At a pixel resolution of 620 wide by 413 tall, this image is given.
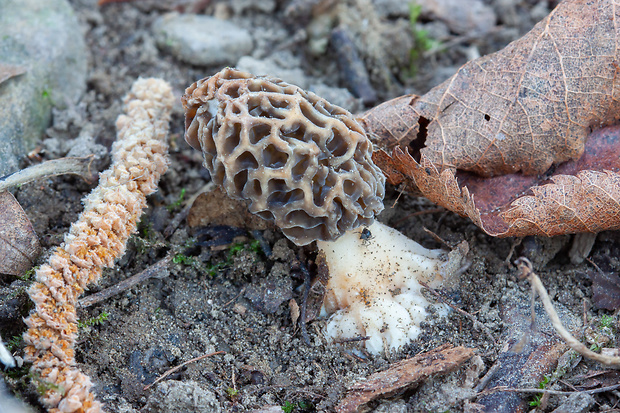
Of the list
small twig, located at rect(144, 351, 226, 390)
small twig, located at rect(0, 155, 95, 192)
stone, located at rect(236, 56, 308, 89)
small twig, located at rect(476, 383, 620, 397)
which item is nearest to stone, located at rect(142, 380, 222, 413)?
small twig, located at rect(144, 351, 226, 390)

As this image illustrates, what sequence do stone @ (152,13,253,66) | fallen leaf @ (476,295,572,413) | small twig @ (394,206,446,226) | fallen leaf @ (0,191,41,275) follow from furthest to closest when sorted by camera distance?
stone @ (152,13,253,66) < small twig @ (394,206,446,226) < fallen leaf @ (0,191,41,275) < fallen leaf @ (476,295,572,413)

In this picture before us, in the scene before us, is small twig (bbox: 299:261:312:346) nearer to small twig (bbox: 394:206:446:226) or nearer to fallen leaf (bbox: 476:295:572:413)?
small twig (bbox: 394:206:446:226)

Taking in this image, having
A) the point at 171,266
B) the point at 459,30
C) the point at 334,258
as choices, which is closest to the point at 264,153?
the point at 334,258

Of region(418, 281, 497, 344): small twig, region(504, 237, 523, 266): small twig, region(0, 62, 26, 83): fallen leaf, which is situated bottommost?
region(418, 281, 497, 344): small twig

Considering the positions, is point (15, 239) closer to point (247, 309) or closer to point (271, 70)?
point (247, 309)

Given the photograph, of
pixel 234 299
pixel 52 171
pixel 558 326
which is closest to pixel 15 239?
pixel 52 171

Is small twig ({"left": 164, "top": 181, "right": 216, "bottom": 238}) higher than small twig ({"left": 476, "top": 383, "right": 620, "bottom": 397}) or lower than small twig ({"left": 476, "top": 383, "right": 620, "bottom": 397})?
higher

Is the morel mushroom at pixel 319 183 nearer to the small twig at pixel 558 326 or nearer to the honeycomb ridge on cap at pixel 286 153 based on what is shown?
→ the honeycomb ridge on cap at pixel 286 153
